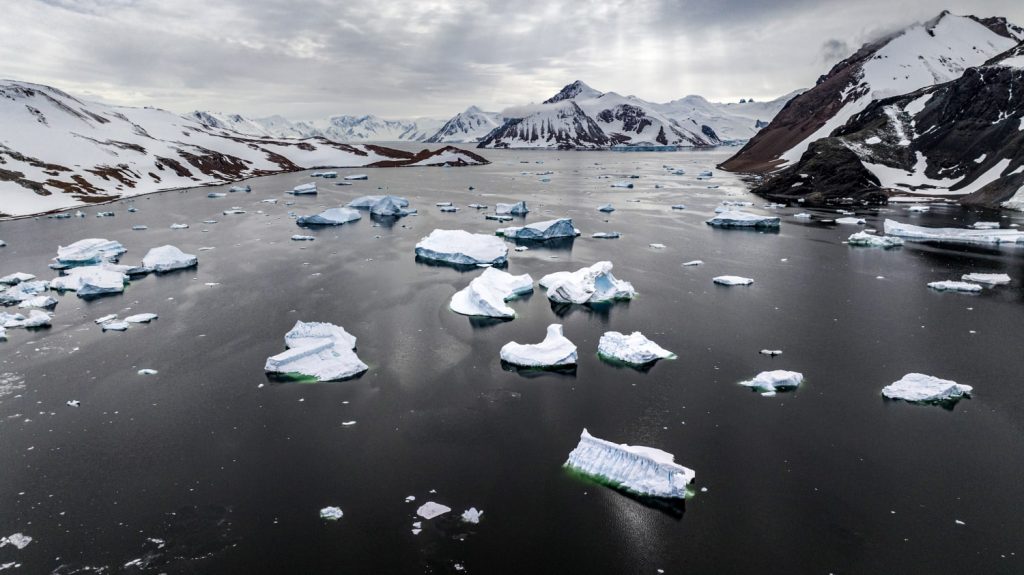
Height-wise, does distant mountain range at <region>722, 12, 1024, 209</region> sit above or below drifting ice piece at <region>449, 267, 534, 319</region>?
above

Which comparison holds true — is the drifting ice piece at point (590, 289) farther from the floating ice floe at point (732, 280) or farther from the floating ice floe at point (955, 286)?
the floating ice floe at point (955, 286)

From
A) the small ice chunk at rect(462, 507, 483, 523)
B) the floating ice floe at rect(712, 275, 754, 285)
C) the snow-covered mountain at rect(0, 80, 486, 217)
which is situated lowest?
the small ice chunk at rect(462, 507, 483, 523)

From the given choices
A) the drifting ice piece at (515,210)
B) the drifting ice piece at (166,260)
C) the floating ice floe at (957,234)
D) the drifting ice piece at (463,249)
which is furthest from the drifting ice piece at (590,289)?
the drifting ice piece at (515,210)

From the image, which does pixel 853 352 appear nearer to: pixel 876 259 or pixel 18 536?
pixel 876 259

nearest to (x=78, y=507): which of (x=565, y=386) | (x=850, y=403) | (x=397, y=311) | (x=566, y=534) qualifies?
(x=566, y=534)

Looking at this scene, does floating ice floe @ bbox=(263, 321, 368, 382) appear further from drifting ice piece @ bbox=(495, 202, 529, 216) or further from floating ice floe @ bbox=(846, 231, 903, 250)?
floating ice floe @ bbox=(846, 231, 903, 250)

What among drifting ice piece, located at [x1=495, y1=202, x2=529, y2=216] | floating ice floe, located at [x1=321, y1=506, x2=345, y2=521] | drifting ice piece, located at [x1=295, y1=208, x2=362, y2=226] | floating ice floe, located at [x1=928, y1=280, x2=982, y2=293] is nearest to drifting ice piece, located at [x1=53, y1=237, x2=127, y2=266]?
drifting ice piece, located at [x1=295, y1=208, x2=362, y2=226]
